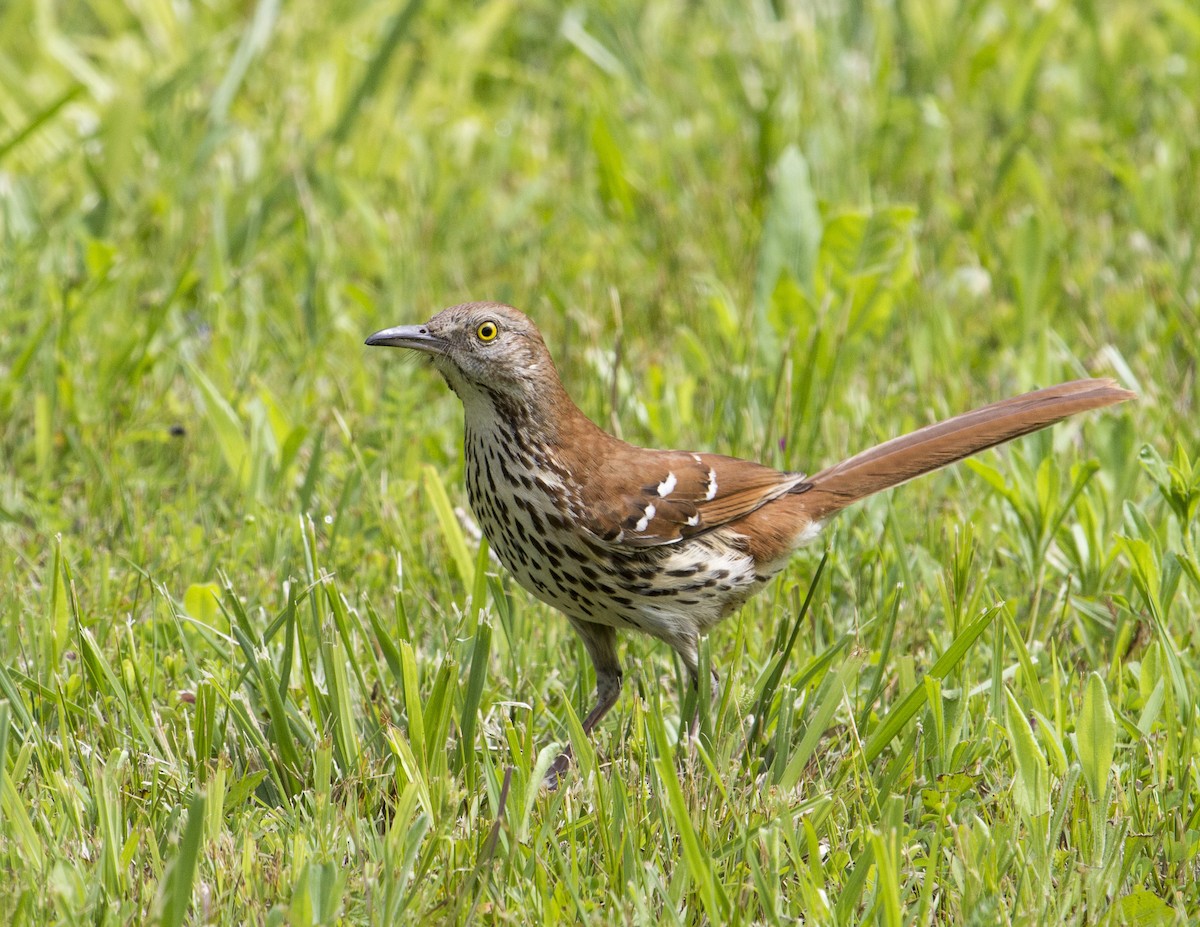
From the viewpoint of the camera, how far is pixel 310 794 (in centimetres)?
312

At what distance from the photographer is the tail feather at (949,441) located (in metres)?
3.88

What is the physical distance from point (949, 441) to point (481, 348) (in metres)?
1.21

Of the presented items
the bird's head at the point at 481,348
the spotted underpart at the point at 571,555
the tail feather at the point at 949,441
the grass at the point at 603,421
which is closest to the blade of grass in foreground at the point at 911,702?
the grass at the point at 603,421

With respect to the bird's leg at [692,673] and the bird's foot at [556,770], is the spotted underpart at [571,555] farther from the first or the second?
the bird's foot at [556,770]

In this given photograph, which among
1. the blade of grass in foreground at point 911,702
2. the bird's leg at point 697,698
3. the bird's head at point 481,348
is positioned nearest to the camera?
the blade of grass in foreground at point 911,702

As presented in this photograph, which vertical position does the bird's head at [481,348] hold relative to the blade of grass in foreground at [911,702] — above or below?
above

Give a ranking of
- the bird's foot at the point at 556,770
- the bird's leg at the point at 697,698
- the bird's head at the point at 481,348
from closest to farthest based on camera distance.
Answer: the bird's leg at the point at 697,698 < the bird's foot at the point at 556,770 < the bird's head at the point at 481,348

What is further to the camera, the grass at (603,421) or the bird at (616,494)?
the bird at (616,494)

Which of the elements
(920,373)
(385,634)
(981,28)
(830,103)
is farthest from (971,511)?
(981,28)

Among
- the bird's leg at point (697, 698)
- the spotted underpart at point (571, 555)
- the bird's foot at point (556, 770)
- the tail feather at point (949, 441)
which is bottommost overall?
the bird's foot at point (556, 770)

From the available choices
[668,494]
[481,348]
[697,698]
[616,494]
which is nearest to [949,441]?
[668,494]

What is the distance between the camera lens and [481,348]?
371 centimetres

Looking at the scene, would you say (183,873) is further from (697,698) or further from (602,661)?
(602,661)

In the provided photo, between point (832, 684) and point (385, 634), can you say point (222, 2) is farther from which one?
point (832, 684)
